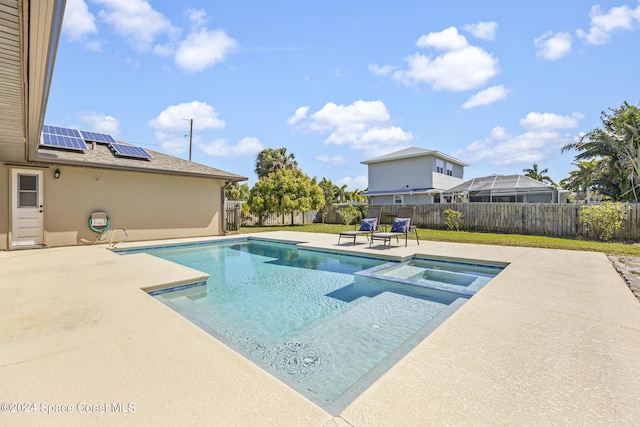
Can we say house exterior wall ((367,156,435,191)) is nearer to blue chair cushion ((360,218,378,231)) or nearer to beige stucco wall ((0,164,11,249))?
blue chair cushion ((360,218,378,231))

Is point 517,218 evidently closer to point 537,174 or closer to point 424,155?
point 424,155

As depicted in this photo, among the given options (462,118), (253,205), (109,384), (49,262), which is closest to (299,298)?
(109,384)

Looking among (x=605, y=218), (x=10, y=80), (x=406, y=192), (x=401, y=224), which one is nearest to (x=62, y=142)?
(x=10, y=80)

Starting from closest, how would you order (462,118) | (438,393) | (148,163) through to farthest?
1. (438,393)
2. (148,163)
3. (462,118)

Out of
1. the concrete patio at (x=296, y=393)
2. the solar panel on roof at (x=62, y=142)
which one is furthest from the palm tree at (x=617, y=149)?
the solar panel on roof at (x=62, y=142)

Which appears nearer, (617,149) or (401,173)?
(617,149)

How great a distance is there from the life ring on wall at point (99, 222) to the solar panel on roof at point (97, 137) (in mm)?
3719

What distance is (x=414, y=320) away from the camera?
3.92 metres

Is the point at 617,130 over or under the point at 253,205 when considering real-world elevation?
over

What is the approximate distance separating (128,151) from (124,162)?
1125 millimetres

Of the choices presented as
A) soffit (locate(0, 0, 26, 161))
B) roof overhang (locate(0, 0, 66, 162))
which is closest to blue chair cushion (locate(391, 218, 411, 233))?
roof overhang (locate(0, 0, 66, 162))

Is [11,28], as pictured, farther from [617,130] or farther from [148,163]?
[617,130]

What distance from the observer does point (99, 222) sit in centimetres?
1004

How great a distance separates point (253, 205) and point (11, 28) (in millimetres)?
16591
